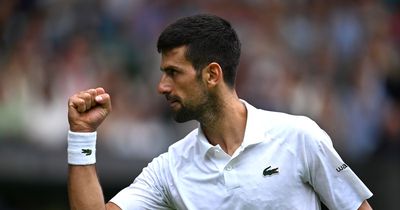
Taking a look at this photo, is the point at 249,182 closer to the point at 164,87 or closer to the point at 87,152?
the point at 164,87

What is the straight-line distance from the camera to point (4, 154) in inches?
411

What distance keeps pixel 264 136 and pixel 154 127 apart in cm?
560

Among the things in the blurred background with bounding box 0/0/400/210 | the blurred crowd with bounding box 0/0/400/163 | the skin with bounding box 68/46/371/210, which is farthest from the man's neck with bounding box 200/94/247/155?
the blurred crowd with bounding box 0/0/400/163

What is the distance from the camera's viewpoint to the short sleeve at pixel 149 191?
5.93 meters

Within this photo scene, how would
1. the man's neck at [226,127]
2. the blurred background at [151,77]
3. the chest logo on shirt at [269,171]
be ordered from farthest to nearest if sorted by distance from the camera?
the blurred background at [151,77] → the man's neck at [226,127] → the chest logo on shirt at [269,171]

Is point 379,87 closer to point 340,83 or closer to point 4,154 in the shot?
point 340,83

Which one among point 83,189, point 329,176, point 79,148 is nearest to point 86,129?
point 79,148

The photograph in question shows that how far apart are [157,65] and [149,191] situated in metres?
6.12

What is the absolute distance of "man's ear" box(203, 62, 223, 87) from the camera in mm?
5867

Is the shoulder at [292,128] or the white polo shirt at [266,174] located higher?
the shoulder at [292,128]

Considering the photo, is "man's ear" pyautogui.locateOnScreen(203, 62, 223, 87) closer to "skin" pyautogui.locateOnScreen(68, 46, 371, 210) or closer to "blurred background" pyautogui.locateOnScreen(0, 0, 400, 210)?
"skin" pyautogui.locateOnScreen(68, 46, 371, 210)

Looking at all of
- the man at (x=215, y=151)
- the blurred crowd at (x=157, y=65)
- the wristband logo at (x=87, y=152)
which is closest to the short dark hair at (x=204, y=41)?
the man at (x=215, y=151)

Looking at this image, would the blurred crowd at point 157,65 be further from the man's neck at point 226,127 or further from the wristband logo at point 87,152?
the wristband logo at point 87,152

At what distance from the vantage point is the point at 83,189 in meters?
5.64
